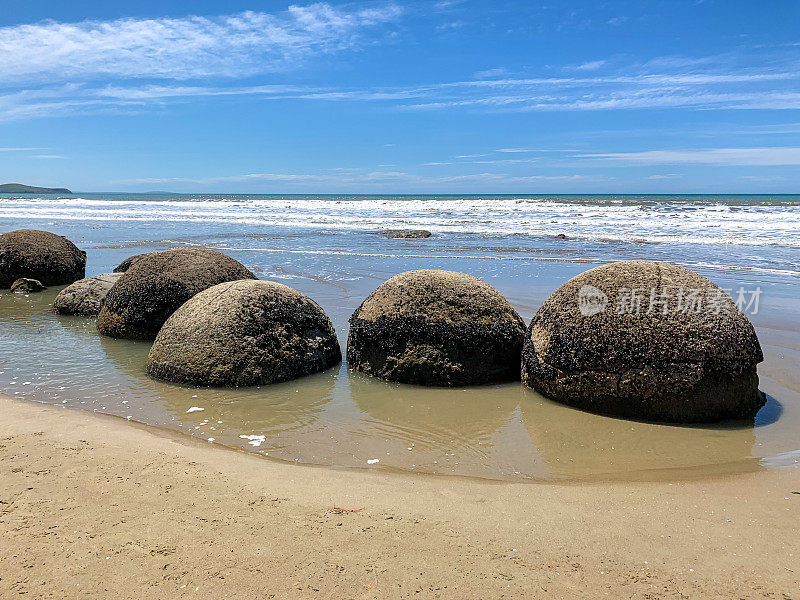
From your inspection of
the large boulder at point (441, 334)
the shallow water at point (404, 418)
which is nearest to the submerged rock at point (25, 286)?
the shallow water at point (404, 418)

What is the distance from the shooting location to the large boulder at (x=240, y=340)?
6219 mm

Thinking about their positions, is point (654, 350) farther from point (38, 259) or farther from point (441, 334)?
point (38, 259)

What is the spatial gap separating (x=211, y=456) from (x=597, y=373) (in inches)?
129

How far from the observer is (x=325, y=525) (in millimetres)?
3498

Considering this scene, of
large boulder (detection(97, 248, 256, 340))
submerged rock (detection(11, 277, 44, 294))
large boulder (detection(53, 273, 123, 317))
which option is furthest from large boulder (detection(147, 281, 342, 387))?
submerged rock (detection(11, 277, 44, 294))

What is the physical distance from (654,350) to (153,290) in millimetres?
6224

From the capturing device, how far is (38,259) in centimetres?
1304

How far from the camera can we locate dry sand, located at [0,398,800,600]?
116 inches

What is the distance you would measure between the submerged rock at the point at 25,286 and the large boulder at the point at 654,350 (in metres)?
11.0

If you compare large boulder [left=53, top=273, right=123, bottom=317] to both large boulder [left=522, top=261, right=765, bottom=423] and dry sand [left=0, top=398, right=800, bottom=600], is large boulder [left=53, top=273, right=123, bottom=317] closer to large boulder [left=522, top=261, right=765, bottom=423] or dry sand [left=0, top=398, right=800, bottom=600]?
dry sand [left=0, top=398, right=800, bottom=600]

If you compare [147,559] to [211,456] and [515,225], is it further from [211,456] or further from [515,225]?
[515,225]

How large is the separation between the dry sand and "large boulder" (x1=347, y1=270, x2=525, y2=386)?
6.92 ft

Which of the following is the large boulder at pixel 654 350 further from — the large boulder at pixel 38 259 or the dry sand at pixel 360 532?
the large boulder at pixel 38 259

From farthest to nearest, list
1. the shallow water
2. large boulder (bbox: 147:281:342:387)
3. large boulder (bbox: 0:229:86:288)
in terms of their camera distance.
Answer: large boulder (bbox: 0:229:86:288), large boulder (bbox: 147:281:342:387), the shallow water
